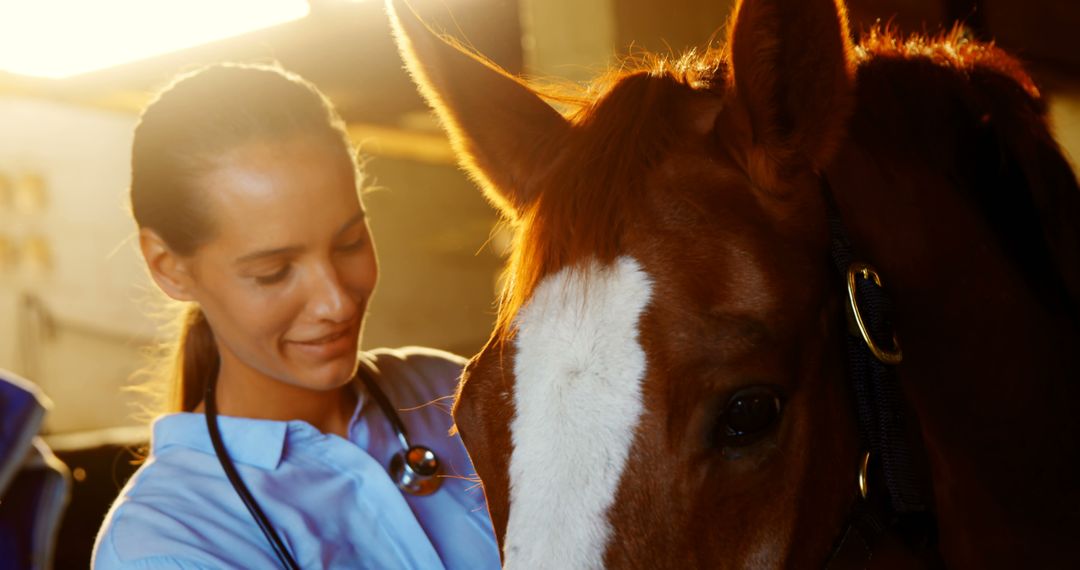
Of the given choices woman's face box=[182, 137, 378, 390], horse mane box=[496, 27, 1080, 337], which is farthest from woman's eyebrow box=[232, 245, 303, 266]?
horse mane box=[496, 27, 1080, 337]

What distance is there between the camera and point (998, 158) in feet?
3.86

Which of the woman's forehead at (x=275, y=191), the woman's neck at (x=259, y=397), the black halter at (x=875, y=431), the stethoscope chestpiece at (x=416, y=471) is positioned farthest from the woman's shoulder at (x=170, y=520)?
the black halter at (x=875, y=431)

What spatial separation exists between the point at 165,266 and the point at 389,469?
542 mm

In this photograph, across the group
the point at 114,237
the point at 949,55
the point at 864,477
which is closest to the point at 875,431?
the point at 864,477

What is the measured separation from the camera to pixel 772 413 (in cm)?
95

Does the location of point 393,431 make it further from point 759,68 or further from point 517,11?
point 517,11

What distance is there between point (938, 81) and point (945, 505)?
1.87ft

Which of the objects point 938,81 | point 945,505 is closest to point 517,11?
point 938,81

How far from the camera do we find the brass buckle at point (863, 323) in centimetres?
99

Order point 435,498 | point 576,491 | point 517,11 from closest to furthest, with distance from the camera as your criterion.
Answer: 1. point 576,491
2. point 435,498
3. point 517,11

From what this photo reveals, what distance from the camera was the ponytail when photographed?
66.1 inches

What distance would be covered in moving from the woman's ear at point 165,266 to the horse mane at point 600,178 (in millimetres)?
693

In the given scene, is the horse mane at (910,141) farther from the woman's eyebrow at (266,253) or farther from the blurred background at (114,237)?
the blurred background at (114,237)

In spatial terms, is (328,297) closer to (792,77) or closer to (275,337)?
(275,337)
